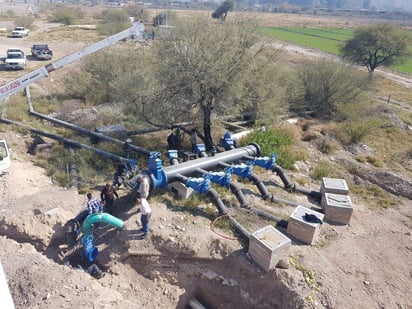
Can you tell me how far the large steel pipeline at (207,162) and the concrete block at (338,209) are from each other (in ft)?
11.4

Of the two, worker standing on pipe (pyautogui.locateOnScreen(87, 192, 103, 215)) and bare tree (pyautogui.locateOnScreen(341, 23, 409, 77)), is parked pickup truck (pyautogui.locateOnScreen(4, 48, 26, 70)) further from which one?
bare tree (pyautogui.locateOnScreen(341, 23, 409, 77))

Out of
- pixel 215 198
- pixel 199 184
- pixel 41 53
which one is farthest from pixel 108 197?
pixel 41 53

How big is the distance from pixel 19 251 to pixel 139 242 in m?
2.97

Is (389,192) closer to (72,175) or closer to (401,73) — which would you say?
(72,175)

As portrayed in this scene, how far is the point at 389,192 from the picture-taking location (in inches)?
528

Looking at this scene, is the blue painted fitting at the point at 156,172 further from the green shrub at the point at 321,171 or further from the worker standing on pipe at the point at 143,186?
the green shrub at the point at 321,171

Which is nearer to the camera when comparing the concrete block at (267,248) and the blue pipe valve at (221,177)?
the concrete block at (267,248)

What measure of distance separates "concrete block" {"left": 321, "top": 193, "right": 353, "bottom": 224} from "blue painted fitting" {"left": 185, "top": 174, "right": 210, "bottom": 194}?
373cm

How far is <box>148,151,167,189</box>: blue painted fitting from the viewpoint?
1032 centimetres

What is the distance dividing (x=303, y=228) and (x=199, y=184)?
10.5 feet

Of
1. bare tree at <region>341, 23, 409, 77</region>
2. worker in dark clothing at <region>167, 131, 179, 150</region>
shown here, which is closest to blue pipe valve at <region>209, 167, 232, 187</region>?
worker in dark clothing at <region>167, 131, 179, 150</region>

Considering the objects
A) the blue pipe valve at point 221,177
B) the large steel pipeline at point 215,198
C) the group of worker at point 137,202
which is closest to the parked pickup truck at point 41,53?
the group of worker at point 137,202

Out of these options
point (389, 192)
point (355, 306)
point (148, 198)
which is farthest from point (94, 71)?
point (355, 306)

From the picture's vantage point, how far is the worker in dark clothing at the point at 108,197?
1011 cm
